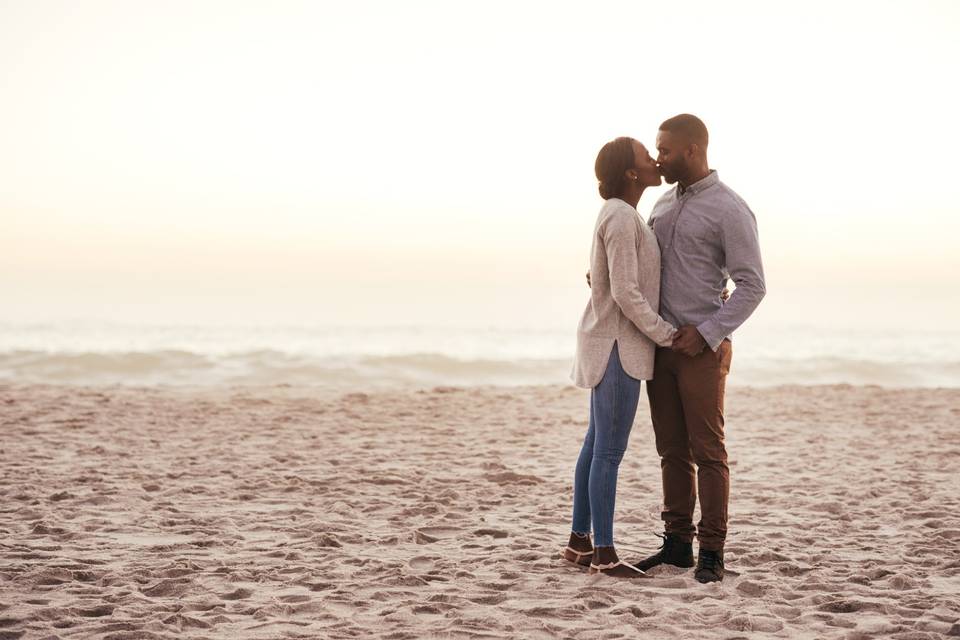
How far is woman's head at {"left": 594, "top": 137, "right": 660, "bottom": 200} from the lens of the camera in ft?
12.0

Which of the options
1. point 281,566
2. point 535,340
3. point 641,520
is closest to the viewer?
point 281,566

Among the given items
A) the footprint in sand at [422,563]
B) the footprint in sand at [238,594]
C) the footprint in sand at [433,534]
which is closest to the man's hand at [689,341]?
the footprint in sand at [422,563]

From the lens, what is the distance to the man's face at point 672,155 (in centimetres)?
366

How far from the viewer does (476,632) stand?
10.1 feet

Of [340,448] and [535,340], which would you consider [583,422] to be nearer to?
[340,448]

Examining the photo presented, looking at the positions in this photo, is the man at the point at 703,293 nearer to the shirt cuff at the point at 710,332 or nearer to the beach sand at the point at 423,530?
the shirt cuff at the point at 710,332

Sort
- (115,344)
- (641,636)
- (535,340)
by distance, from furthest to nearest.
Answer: (535,340), (115,344), (641,636)

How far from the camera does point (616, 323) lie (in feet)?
12.1

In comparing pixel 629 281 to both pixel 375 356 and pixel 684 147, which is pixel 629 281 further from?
pixel 375 356

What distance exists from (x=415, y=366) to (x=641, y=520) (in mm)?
13639

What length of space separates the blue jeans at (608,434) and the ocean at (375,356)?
10.2 m

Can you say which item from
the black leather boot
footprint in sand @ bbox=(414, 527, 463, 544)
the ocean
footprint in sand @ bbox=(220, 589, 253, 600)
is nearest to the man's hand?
the black leather boot

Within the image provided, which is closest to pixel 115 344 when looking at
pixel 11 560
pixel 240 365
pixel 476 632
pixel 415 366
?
pixel 240 365

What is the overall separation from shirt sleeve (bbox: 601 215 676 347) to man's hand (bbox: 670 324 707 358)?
1.1 inches
